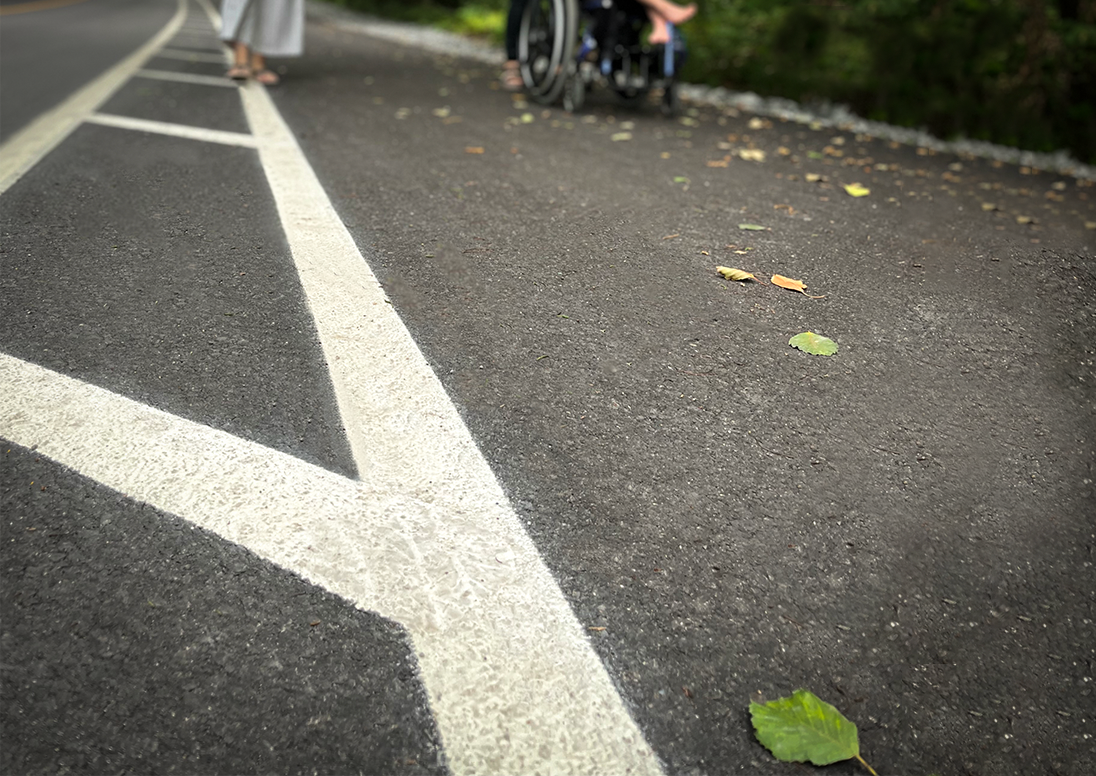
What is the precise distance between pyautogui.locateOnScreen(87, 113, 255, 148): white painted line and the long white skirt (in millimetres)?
2269

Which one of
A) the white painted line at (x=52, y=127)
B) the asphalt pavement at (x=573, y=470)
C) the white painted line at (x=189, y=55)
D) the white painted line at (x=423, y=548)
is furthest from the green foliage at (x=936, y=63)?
the white painted line at (x=423, y=548)

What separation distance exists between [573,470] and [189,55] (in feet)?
31.3

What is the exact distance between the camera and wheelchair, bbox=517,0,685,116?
632cm

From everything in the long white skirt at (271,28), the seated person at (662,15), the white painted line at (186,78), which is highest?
the seated person at (662,15)

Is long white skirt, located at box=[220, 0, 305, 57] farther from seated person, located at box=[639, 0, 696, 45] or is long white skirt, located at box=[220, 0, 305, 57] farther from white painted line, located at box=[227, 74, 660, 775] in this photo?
white painted line, located at box=[227, 74, 660, 775]

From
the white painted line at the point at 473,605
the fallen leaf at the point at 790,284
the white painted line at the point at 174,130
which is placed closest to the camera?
the white painted line at the point at 473,605

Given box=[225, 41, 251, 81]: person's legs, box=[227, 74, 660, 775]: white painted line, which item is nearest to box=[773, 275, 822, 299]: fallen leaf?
box=[227, 74, 660, 775]: white painted line

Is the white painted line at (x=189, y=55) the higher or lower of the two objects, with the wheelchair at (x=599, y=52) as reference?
lower

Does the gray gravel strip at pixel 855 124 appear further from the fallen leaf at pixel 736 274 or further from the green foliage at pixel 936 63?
the fallen leaf at pixel 736 274

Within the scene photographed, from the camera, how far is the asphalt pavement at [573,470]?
1434 mm

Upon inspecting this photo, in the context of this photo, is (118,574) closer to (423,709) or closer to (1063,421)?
(423,709)

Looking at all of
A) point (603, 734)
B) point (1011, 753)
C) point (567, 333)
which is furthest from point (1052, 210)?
point (603, 734)

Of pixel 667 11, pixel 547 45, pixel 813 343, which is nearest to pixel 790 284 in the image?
pixel 813 343

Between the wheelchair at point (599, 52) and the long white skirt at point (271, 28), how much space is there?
2181mm
